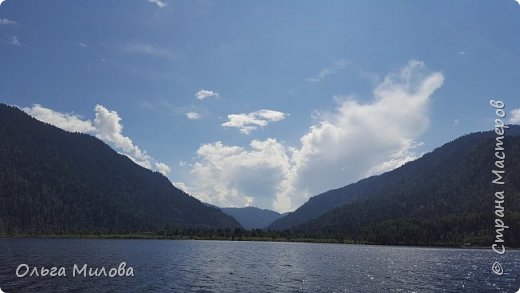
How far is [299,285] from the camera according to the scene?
306 feet

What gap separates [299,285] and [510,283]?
5300 centimetres

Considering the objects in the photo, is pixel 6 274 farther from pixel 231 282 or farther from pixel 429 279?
pixel 429 279

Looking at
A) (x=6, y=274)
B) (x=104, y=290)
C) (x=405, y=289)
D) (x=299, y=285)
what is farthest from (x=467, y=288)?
(x=6, y=274)

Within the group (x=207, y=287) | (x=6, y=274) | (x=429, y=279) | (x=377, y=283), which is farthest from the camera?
(x=429, y=279)

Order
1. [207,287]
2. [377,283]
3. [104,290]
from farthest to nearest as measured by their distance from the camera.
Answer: [377,283] < [207,287] < [104,290]

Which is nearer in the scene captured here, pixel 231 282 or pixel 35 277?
pixel 35 277

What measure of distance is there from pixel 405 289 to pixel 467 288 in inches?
583

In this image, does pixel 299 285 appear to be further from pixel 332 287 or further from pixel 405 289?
pixel 405 289

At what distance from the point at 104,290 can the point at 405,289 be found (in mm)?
60106

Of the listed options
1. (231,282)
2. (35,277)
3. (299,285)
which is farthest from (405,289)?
(35,277)

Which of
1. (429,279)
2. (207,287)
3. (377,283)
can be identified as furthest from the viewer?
(429,279)

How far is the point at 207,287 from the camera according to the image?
283 feet

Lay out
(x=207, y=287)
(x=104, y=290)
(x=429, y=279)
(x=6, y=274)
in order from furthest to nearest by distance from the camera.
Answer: (x=429, y=279)
(x=6, y=274)
(x=207, y=287)
(x=104, y=290)

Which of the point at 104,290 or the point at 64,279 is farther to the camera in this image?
the point at 64,279
